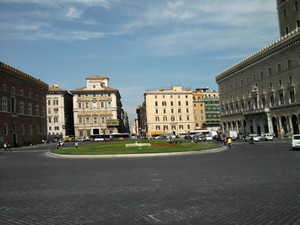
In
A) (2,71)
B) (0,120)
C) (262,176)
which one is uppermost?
(2,71)

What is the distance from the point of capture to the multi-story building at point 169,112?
4026 inches

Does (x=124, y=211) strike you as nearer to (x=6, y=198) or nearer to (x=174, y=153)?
(x=6, y=198)

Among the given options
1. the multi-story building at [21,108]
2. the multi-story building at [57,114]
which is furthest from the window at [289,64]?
the multi-story building at [57,114]

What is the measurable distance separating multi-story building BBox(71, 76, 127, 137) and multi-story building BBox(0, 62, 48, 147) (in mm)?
18120

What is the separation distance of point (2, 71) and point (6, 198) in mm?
54843

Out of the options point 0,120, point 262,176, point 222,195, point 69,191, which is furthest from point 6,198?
point 0,120

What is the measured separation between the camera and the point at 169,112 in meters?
103

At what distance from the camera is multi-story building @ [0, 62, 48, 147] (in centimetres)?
5750

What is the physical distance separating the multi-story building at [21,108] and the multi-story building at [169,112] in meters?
38.2

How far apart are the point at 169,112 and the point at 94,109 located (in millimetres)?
26966

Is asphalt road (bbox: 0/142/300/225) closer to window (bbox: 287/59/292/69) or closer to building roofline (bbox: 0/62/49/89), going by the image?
window (bbox: 287/59/292/69)

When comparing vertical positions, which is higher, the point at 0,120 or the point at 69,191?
the point at 0,120

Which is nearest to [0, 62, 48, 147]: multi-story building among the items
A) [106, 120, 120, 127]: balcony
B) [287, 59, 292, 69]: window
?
[106, 120, 120, 127]: balcony

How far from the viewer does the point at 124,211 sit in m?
7.34
